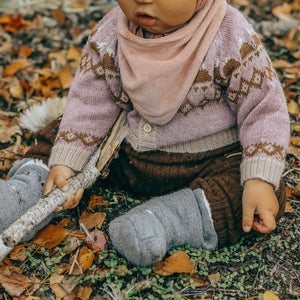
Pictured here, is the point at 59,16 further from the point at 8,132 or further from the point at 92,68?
the point at 92,68

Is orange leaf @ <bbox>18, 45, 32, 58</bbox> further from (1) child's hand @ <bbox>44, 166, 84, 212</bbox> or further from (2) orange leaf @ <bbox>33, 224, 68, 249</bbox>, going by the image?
(2) orange leaf @ <bbox>33, 224, 68, 249</bbox>

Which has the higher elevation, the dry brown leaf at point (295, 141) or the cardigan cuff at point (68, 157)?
the cardigan cuff at point (68, 157)

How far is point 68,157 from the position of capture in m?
1.74

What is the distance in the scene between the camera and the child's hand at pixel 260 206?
1.52 meters

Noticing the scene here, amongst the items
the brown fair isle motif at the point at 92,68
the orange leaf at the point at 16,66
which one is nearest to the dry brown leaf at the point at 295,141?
the brown fair isle motif at the point at 92,68

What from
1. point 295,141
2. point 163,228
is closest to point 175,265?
point 163,228

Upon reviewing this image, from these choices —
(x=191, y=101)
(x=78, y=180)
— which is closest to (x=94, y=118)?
(x=78, y=180)

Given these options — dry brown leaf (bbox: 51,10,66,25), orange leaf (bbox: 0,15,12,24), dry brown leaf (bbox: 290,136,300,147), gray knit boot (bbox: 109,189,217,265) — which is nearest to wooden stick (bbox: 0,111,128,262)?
gray knit boot (bbox: 109,189,217,265)

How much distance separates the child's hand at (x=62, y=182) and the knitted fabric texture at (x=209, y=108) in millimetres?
34

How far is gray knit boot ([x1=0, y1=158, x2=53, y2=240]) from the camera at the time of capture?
1.60 meters

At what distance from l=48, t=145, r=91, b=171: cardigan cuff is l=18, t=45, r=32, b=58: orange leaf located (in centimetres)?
150

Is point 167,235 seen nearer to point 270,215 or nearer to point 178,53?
point 270,215

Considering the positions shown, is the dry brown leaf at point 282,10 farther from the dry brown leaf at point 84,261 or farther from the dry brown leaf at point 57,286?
the dry brown leaf at point 57,286

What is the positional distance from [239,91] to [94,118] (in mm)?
650
